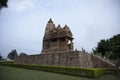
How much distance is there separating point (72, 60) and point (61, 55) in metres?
2.57

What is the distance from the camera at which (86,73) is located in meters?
15.8

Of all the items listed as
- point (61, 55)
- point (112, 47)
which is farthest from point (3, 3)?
point (112, 47)

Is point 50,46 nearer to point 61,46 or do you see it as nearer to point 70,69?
point 61,46

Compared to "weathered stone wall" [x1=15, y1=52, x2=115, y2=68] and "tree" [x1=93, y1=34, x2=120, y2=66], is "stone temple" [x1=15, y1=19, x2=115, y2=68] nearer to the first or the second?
"weathered stone wall" [x1=15, y1=52, x2=115, y2=68]

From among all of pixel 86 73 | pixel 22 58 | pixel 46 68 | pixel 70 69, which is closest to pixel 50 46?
pixel 22 58

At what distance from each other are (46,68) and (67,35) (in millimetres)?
10597

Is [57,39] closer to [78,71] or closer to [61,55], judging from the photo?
[61,55]

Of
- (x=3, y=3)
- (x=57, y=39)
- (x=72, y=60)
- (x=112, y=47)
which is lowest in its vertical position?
(x=72, y=60)

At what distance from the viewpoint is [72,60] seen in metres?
20.4

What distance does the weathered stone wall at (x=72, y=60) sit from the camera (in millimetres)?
19978

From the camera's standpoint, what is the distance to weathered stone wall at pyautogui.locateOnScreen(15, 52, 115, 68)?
19978 millimetres

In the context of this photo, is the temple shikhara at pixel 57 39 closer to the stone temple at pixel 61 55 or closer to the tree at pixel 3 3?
the stone temple at pixel 61 55

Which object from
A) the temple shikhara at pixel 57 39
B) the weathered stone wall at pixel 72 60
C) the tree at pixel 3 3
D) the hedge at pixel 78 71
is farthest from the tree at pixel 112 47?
the tree at pixel 3 3

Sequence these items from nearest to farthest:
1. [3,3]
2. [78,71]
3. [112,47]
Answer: [3,3] → [78,71] → [112,47]
